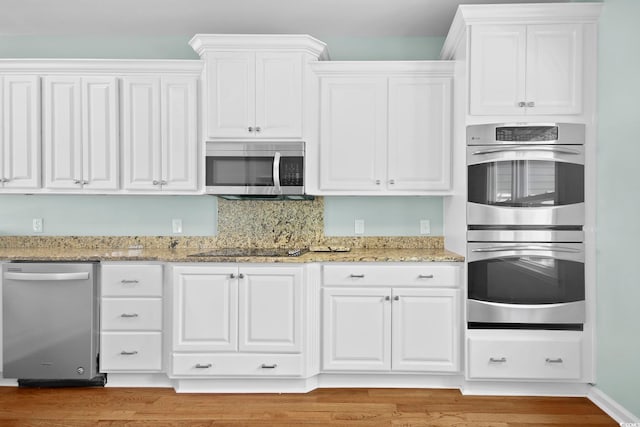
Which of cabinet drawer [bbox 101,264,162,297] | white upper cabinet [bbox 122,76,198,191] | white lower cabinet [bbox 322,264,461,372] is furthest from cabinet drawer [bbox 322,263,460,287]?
white upper cabinet [bbox 122,76,198,191]

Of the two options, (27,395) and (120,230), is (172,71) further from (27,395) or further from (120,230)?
(27,395)

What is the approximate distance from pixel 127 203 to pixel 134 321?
1134mm

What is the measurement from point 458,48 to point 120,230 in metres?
3.02

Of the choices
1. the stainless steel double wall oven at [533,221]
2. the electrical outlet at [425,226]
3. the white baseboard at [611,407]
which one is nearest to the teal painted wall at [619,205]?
the white baseboard at [611,407]

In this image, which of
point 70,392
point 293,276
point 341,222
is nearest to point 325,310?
point 293,276

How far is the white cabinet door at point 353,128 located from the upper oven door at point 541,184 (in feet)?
2.81

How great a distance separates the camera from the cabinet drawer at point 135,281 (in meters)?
3.00

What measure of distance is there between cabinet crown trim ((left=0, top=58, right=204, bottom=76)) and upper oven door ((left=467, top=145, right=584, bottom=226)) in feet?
7.55

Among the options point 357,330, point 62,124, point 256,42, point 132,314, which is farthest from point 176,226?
point 357,330

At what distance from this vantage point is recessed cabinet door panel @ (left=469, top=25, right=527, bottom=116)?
283cm

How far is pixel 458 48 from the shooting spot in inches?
123

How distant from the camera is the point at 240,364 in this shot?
2.92m

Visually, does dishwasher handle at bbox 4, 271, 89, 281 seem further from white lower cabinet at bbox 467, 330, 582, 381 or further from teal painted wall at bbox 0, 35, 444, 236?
white lower cabinet at bbox 467, 330, 582, 381

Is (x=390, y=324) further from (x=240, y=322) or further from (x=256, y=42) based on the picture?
Answer: (x=256, y=42)
